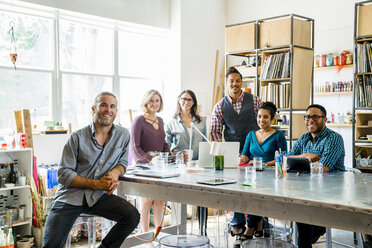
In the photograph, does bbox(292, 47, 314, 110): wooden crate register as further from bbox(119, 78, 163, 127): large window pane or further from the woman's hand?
bbox(119, 78, 163, 127): large window pane

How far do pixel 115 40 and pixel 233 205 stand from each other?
4.29m

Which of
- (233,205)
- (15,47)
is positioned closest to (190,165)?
(233,205)

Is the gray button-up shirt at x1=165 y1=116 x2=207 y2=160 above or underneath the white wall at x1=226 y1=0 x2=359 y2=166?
underneath

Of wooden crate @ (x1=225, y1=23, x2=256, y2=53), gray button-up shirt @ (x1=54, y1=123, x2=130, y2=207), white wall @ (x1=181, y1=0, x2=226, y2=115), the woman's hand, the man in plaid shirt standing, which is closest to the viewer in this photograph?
gray button-up shirt @ (x1=54, y1=123, x2=130, y2=207)

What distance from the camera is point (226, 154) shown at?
9.77 ft

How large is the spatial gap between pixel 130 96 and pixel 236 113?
2762mm

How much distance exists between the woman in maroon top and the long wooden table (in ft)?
3.21

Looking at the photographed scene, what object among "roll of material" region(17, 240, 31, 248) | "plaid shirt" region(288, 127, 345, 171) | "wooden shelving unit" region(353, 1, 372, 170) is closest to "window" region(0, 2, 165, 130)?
"roll of material" region(17, 240, 31, 248)

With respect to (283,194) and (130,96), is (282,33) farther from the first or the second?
(283,194)

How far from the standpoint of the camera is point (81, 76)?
5.52m

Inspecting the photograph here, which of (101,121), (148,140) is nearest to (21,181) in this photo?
(148,140)

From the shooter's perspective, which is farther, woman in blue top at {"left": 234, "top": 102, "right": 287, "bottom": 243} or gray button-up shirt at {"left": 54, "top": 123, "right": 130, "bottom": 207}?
woman in blue top at {"left": 234, "top": 102, "right": 287, "bottom": 243}

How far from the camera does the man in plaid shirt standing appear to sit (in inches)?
146

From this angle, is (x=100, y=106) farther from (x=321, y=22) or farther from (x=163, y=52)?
(x=321, y=22)
